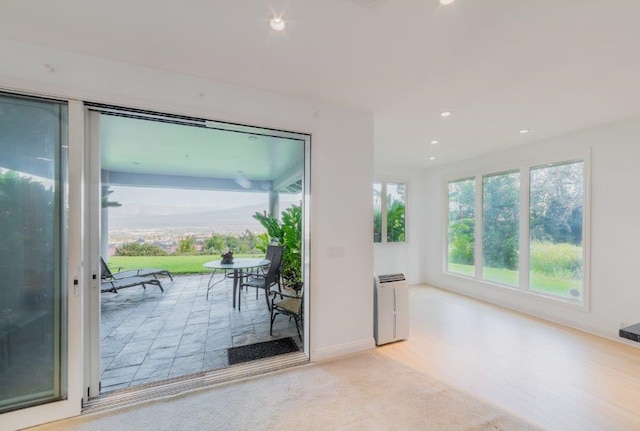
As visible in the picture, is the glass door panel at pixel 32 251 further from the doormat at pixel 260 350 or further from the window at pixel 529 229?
the window at pixel 529 229

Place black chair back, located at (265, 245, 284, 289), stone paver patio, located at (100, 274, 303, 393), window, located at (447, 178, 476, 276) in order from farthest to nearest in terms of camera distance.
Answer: window, located at (447, 178, 476, 276), black chair back, located at (265, 245, 284, 289), stone paver patio, located at (100, 274, 303, 393)

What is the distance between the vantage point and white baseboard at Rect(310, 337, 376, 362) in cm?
266

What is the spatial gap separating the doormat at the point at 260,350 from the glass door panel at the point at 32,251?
132 centimetres

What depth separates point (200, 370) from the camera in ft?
8.18

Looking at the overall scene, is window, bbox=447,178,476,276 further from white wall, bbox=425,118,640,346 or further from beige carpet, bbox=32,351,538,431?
beige carpet, bbox=32,351,538,431

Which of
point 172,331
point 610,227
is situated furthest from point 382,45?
point 172,331

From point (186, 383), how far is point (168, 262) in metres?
5.82

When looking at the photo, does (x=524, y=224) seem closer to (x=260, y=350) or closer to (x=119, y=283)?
(x=260, y=350)

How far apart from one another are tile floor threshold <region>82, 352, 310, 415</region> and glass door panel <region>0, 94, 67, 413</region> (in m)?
0.31

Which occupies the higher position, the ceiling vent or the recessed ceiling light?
the recessed ceiling light

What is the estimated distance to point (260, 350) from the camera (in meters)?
2.89

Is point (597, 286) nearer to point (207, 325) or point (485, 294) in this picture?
point (485, 294)

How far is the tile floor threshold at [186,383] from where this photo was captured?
2.02 meters

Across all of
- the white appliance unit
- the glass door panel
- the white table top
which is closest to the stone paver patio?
the glass door panel
